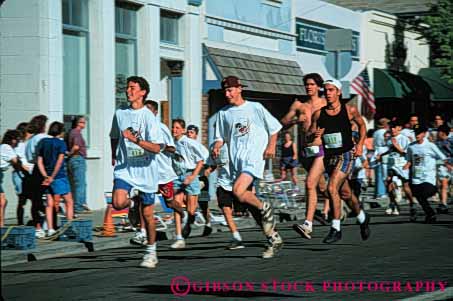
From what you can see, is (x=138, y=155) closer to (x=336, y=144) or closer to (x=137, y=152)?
(x=137, y=152)

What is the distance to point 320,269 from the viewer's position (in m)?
10.9

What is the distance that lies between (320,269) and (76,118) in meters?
9.54

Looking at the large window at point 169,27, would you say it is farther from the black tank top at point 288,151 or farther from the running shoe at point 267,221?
the running shoe at point 267,221

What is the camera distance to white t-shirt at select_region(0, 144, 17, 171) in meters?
14.9

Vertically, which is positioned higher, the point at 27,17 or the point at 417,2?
the point at 417,2

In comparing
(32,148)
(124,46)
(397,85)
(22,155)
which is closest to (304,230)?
(32,148)

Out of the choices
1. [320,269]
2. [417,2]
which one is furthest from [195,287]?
[417,2]

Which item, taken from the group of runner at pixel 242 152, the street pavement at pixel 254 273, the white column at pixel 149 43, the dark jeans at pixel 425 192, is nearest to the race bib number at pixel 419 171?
the dark jeans at pixel 425 192

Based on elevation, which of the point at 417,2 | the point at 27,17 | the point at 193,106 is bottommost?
the point at 193,106

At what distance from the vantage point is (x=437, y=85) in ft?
130

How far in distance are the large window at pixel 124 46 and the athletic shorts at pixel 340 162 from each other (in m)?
9.32

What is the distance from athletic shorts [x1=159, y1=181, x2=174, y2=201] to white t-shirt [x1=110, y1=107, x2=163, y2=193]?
7.04 ft

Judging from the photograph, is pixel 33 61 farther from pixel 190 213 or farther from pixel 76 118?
pixel 190 213

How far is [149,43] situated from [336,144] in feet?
32.8
